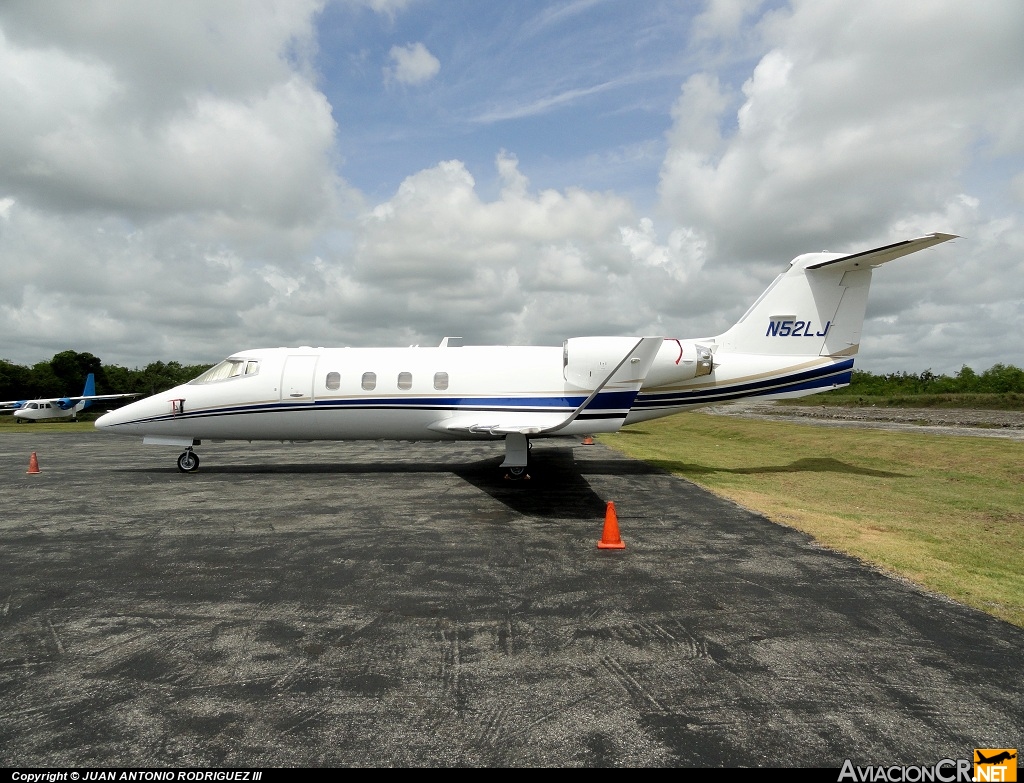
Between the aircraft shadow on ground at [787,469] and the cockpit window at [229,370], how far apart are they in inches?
437

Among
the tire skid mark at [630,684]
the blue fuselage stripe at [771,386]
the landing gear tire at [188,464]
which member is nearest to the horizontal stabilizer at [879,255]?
the blue fuselage stripe at [771,386]

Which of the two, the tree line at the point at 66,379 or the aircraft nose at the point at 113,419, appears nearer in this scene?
the aircraft nose at the point at 113,419

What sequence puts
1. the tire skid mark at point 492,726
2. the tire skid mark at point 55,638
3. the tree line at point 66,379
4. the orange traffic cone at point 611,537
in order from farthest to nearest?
1. the tree line at point 66,379
2. the orange traffic cone at point 611,537
3. the tire skid mark at point 55,638
4. the tire skid mark at point 492,726

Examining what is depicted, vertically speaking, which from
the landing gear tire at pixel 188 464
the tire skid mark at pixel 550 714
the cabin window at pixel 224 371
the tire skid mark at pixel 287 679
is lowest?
the tire skid mark at pixel 550 714

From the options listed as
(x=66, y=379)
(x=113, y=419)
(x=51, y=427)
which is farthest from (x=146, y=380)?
(x=113, y=419)

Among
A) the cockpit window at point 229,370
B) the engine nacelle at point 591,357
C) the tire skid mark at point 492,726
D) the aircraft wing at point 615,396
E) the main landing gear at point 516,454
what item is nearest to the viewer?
the tire skid mark at point 492,726

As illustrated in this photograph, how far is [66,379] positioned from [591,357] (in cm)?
8897

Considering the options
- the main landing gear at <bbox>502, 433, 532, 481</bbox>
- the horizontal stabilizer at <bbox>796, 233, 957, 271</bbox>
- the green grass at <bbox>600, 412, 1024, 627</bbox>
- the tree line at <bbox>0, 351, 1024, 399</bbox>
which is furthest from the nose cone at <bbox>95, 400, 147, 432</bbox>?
the tree line at <bbox>0, 351, 1024, 399</bbox>

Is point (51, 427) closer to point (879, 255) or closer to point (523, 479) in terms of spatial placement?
point (523, 479)

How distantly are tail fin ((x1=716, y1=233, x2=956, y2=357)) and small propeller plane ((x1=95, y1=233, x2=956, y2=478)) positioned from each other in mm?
26

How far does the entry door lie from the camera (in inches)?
573

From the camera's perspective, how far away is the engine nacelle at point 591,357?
535 inches

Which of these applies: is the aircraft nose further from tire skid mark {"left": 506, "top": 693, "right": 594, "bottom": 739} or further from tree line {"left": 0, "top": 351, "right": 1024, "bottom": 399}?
tree line {"left": 0, "top": 351, "right": 1024, "bottom": 399}

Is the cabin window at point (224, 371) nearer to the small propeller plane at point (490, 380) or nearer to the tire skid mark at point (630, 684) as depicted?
the small propeller plane at point (490, 380)
